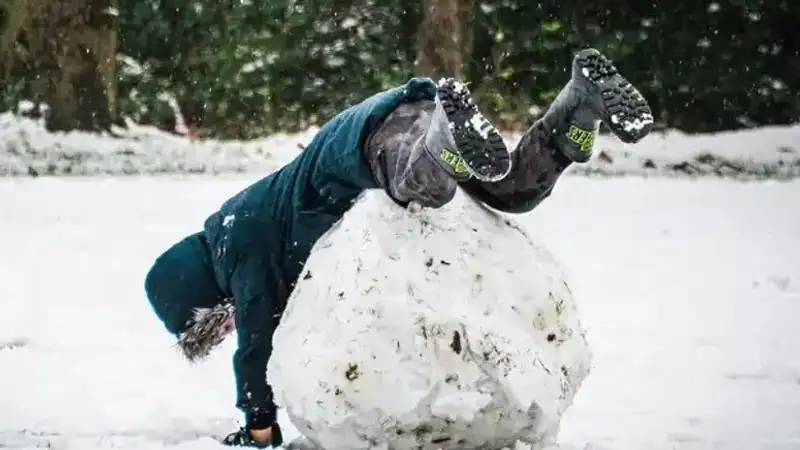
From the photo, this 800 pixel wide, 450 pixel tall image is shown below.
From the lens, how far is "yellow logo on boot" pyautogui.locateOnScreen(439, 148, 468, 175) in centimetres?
279

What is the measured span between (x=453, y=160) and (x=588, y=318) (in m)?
2.68

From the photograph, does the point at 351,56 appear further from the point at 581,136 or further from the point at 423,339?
the point at 423,339

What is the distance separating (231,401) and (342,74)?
8.30m

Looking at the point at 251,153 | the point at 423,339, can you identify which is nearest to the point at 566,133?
the point at 423,339

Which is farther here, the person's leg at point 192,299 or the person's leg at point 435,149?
the person's leg at point 192,299

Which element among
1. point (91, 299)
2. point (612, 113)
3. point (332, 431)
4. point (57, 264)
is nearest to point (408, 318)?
point (332, 431)

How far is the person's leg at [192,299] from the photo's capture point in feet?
11.3

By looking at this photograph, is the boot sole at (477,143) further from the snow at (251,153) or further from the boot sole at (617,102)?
the snow at (251,153)

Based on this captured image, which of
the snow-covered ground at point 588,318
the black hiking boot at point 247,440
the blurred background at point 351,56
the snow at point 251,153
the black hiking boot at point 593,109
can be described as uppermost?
the black hiking boot at point 593,109

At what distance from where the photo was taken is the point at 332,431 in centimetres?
291

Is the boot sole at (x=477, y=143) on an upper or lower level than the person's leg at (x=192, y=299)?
upper

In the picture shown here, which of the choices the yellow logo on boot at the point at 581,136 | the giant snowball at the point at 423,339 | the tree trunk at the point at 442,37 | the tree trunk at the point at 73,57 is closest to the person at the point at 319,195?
the yellow logo on boot at the point at 581,136

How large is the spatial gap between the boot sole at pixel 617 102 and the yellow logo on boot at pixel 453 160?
42cm

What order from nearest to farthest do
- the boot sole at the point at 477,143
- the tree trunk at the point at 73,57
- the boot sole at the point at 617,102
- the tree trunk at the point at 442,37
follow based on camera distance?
1. the boot sole at the point at 477,143
2. the boot sole at the point at 617,102
3. the tree trunk at the point at 442,37
4. the tree trunk at the point at 73,57
